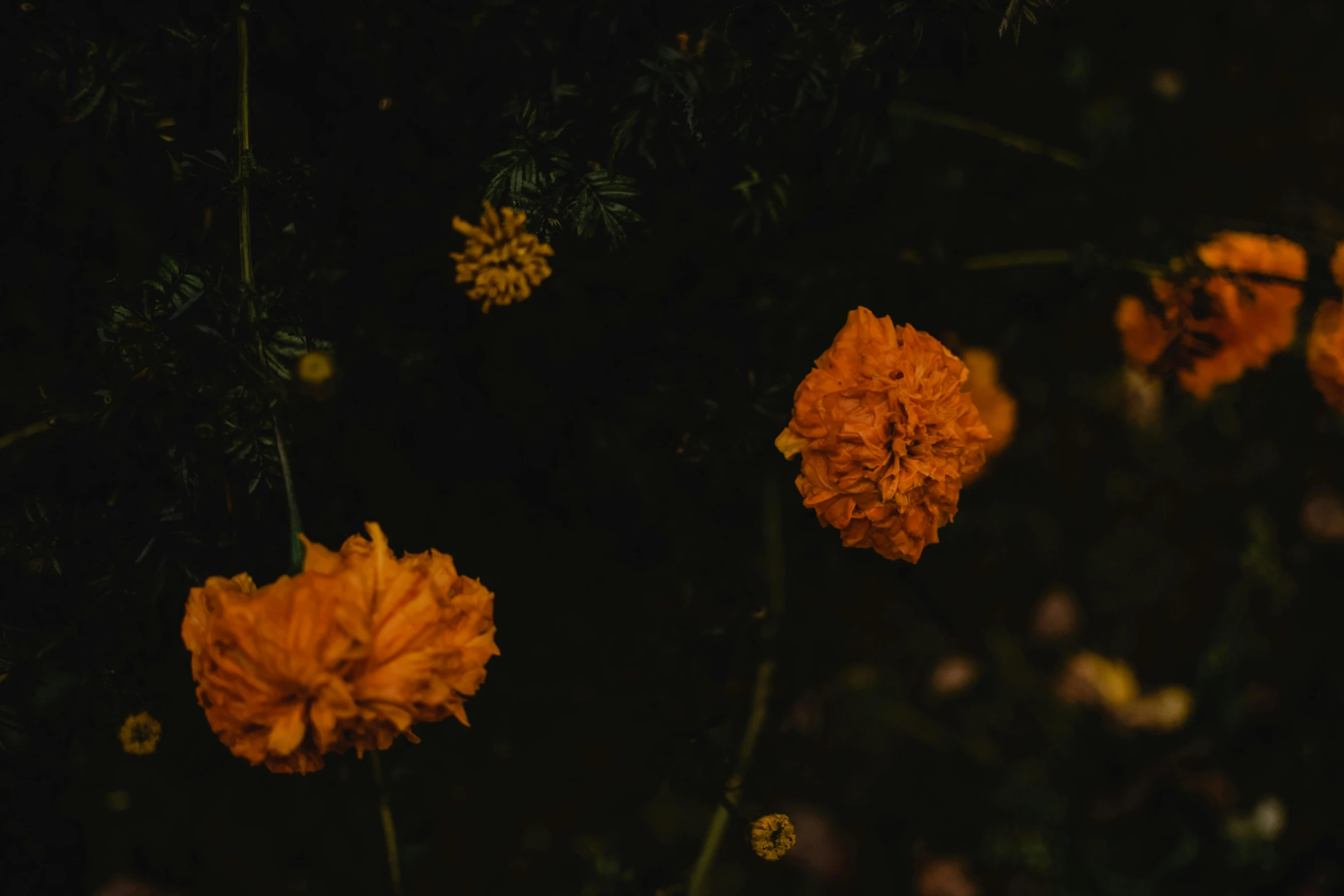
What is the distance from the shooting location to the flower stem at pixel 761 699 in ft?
3.88

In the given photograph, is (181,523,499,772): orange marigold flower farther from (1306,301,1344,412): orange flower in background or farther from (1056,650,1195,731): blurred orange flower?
(1056,650,1195,731): blurred orange flower

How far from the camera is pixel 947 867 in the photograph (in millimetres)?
2027

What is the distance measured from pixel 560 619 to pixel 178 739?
700mm

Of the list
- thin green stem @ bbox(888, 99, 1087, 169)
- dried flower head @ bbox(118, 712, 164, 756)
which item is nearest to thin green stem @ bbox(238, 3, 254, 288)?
dried flower head @ bbox(118, 712, 164, 756)

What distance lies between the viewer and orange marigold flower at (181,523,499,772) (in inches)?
30.7

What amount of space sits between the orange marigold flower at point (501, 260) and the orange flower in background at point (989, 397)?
811 millimetres

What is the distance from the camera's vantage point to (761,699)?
1.26m

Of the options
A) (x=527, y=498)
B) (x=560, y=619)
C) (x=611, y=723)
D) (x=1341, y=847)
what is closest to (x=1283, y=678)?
(x=1341, y=847)

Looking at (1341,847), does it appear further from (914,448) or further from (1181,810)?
(914,448)

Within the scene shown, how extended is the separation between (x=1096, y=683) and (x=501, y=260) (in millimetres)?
1985

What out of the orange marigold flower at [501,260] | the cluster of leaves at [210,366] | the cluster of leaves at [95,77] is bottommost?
the cluster of leaves at [210,366]

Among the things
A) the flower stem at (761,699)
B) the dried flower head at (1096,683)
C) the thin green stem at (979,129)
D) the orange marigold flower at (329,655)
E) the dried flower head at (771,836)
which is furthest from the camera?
the dried flower head at (1096,683)

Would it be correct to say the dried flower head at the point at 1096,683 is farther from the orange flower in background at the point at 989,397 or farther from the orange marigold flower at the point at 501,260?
the orange marigold flower at the point at 501,260

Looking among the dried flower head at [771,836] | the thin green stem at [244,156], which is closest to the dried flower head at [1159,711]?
the dried flower head at [771,836]
